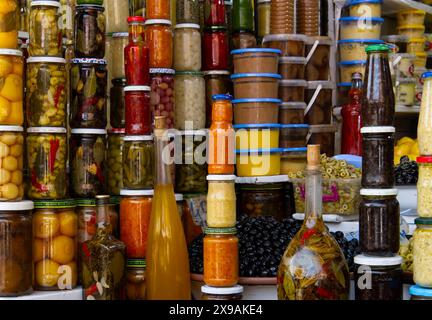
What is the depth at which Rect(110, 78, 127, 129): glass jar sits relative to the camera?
245 cm

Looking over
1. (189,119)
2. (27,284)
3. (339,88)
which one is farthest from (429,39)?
(27,284)

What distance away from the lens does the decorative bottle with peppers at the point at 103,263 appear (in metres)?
1.95

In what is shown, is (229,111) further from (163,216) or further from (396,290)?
(396,290)

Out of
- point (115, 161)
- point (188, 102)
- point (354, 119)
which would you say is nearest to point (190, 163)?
point (188, 102)

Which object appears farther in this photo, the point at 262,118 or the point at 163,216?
the point at 262,118

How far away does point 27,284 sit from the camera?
1955mm

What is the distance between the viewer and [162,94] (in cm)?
249

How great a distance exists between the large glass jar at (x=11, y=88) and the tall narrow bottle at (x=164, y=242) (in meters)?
0.38

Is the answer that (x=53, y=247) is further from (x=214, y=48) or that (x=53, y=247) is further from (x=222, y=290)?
(x=214, y=48)

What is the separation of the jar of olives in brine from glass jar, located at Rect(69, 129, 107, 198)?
94 millimetres

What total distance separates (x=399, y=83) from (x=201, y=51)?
51.6 inches

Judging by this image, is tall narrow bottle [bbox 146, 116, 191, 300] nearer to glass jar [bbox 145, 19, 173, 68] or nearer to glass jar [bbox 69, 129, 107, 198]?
glass jar [bbox 69, 129, 107, 198]

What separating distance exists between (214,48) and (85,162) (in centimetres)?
Answer: 89
